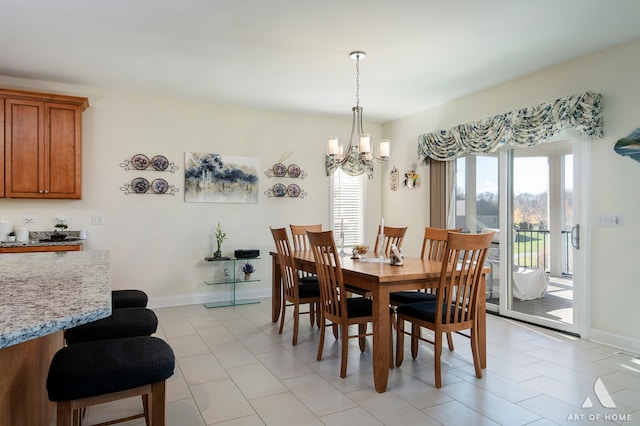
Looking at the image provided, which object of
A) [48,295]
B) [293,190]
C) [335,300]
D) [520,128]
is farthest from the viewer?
[293,190]

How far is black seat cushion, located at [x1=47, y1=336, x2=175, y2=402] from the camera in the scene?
1.47 metres

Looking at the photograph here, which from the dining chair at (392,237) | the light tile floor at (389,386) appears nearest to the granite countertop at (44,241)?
the light tile floor at (389,386)

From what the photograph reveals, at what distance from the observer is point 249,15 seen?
3117 mm

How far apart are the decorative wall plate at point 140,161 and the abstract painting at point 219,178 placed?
48 cm

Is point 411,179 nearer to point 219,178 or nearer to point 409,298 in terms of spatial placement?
point 219,178

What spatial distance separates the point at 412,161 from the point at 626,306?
324cm

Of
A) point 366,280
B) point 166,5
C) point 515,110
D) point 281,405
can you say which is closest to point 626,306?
point 515,110

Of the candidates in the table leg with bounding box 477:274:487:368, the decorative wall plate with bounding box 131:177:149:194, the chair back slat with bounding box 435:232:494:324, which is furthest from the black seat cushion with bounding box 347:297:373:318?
the decorative wall plate with bounding box 131:177:149:194

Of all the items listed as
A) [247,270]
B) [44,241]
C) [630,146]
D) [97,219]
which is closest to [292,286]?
[247,270]

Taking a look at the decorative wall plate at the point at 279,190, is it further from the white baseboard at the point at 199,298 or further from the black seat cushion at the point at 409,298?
the black seat cushion at the point at 409,298

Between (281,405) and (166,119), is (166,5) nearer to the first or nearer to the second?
(166,119)

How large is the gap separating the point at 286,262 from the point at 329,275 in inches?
37.4

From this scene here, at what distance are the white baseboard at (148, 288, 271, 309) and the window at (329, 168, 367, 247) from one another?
1519 millimetres

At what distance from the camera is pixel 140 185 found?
5156 mm
